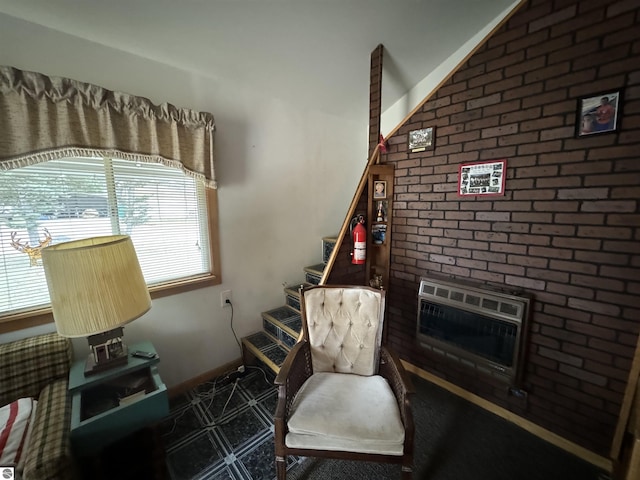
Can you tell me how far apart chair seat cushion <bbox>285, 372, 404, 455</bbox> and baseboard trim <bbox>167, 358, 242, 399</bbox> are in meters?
1.16

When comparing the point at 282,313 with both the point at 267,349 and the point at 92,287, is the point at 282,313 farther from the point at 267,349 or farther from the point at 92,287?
Answer: the point at 92,287

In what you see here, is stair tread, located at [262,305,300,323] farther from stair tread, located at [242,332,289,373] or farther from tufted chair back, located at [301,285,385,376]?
tufted chair back, located at [301,285,385,376]

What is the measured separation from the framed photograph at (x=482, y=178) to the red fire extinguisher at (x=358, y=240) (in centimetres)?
76

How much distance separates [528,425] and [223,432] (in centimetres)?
205

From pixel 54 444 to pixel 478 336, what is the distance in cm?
234

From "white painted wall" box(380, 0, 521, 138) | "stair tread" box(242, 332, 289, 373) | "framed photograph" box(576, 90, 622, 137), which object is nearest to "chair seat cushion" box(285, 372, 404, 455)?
"stair tread" box(242, 332, 289, 373)

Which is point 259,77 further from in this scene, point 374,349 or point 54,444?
point 54,444

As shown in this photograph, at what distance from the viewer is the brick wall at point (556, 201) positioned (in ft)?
4.22

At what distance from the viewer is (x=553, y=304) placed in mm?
→ 1514

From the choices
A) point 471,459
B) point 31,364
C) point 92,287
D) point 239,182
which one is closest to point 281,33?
point 239,182

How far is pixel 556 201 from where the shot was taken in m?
1.47

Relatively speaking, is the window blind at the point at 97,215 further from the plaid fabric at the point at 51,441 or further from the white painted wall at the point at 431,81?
the white painted wall at the point at 431,81

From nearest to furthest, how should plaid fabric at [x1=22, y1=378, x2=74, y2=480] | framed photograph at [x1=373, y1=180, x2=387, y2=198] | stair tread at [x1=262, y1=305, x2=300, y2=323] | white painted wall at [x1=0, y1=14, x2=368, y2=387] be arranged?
plaid fabric at [x1=22, y1=378, x2=74, y2=480] < white painted wall at [x1=0, y1=14, x2=368, y2=387] < framed photograph at [x1=373, y1=180, x2=387, y2=198] < stair tread at [x1=262, y1=305, x2=300, y2=323]

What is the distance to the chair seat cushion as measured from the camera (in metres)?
1.15
